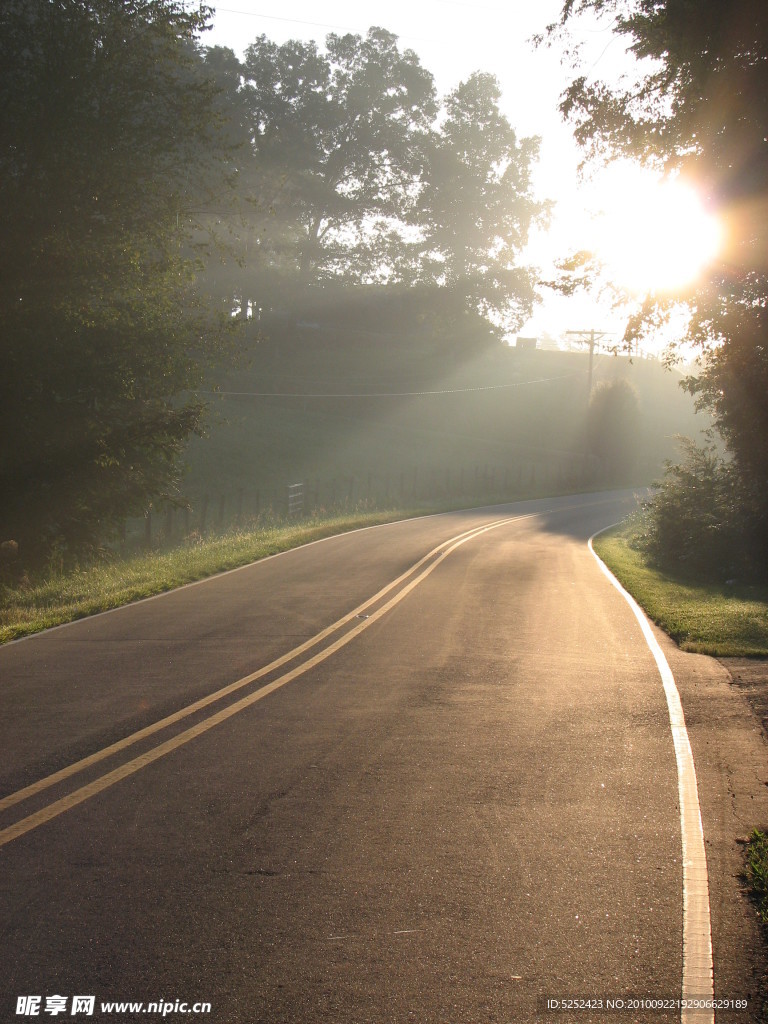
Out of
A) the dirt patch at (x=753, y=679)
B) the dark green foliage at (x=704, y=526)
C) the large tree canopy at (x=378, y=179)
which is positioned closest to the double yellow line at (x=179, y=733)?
the dirt patch at (x=753, y=679)

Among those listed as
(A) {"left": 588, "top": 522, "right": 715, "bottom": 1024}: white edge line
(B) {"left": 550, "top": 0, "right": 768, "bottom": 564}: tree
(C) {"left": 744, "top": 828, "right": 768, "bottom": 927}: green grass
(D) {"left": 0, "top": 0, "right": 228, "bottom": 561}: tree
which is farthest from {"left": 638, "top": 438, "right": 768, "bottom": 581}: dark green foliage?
(C) {"left": 744, "top": 828, "right": 768, "bottom": 927}: green grass

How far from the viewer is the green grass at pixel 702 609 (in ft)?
39.4

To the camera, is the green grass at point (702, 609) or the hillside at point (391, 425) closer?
the green grass at point (702, 609)

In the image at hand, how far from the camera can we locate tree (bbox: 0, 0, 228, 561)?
61.1 ft

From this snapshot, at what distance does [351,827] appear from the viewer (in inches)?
217

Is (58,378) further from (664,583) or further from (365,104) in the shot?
(365,104)

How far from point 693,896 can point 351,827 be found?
186 cm

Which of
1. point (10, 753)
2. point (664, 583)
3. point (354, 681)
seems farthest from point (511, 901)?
point (664, 583)

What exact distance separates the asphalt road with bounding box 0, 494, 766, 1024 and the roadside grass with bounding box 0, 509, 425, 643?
7.69ft

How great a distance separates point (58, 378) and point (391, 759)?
1517 centimetres

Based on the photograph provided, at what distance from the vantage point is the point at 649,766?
685 cm

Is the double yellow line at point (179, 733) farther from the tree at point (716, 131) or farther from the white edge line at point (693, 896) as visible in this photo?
the tree at point (716, 131)

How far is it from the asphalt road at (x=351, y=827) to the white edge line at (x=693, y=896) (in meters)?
0.05

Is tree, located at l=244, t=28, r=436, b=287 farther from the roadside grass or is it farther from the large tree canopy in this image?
the roadside grass
